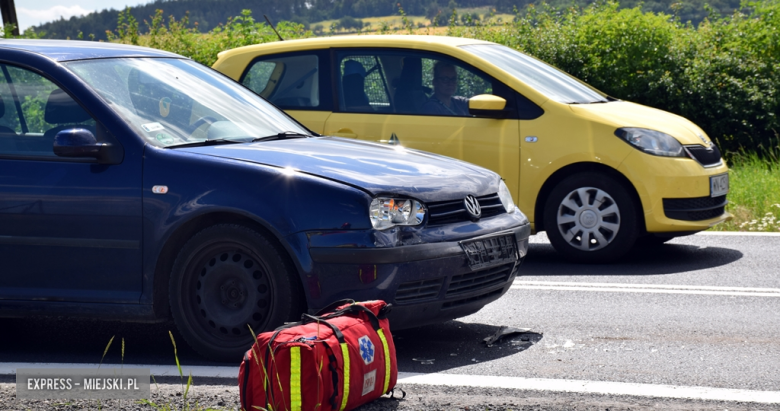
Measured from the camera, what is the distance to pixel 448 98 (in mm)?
8117

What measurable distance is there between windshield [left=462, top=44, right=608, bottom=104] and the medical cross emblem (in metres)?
4.25

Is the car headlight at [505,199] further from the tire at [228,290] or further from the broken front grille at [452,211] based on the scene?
the tire at [228,290]

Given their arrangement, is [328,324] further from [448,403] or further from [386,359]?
[448,403]

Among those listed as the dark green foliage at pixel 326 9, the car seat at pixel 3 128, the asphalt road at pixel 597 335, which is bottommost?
the asphalt road at pixel 597 335

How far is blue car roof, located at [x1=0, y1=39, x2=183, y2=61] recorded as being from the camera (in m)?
5.31

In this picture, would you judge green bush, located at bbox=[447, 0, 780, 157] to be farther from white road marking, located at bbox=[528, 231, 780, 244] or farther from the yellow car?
the yellow car

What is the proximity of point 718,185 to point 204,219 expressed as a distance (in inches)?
180

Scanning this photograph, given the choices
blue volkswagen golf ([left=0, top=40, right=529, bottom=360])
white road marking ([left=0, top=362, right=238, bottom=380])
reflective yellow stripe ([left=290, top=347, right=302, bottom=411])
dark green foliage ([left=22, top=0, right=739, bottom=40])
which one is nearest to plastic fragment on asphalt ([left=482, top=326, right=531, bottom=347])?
blue volkswagen golf ([left=0, top=40, right=529, bottom=360])

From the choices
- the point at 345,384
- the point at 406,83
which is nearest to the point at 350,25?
the point at 406,83

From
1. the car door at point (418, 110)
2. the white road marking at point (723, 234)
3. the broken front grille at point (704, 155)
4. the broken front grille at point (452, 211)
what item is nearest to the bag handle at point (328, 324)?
the broken front grille at point (452, 211)

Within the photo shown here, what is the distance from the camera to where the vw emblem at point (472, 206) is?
5023 millimetres

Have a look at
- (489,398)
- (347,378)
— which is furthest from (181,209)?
(489,398)

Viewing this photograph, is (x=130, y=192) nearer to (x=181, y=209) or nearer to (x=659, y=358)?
(x=181, y=209)

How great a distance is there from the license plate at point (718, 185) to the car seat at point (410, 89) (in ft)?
7.69
